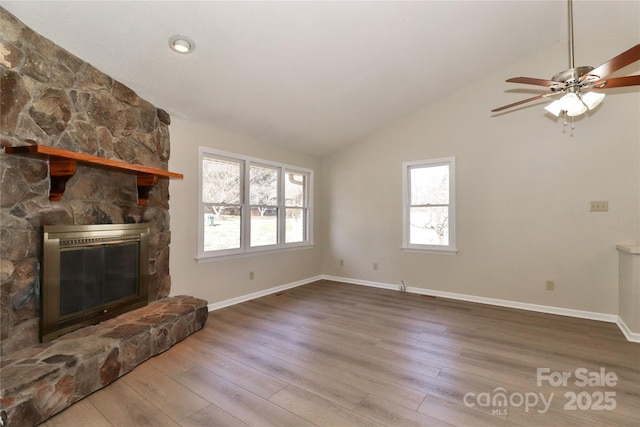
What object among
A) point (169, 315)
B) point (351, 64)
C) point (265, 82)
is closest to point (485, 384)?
point (169, 315)

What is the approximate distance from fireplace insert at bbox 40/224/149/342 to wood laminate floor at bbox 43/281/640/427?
0.71 metres

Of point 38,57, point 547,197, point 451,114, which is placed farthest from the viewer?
point 451,114

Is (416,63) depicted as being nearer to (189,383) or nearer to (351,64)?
(351,64)

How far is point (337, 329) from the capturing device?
10.8 ft

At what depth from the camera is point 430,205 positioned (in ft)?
15.6

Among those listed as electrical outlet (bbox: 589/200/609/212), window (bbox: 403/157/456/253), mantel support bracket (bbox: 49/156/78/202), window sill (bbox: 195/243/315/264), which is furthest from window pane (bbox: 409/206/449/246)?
mantel support bracket (bbox: 49/156/78/202)

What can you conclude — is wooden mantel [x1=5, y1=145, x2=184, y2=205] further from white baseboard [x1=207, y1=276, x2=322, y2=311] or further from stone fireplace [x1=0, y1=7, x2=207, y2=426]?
white baseboard [x1=207, y1=276, x2=322, y2=311]

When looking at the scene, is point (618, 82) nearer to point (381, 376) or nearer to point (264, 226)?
point (381, 376)

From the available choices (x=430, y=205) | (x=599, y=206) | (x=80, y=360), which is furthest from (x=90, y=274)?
(x=599, y=206)

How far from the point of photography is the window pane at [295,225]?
209 inches

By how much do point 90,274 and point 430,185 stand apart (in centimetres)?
447

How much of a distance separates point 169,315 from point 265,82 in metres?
2.64

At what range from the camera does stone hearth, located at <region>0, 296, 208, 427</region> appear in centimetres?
174

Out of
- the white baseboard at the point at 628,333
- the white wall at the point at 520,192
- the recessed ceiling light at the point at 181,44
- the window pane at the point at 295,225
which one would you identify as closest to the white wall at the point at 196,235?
the window pane at the point at 295,225
